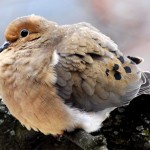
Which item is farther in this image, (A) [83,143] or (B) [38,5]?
(B) [38,5]

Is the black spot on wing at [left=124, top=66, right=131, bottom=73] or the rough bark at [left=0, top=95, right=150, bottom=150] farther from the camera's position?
the black spot on wing at [left=124, top=66, right=131, bottom=73]

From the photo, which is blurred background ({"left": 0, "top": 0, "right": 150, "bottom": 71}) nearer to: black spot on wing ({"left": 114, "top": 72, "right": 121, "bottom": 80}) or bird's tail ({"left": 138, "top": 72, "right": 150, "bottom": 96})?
bird's tail ({"left": 138, "top": 72, "right": 150, "bottom": 96})

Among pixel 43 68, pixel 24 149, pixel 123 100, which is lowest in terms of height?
pixel 24 149

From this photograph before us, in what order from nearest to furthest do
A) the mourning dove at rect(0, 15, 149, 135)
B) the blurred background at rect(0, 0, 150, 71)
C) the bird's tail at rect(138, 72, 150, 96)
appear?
the mourning dove at rect(0, 15, 149, 135) → the bird's tail at rect(138, 72, 150, 96) → the blurred background at rect(0, 0, 150, 71)

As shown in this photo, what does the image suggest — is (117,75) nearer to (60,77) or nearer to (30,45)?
(60,77)

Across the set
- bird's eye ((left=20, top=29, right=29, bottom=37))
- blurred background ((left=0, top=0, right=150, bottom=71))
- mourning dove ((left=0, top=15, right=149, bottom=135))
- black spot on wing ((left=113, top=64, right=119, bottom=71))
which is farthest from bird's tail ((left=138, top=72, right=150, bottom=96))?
bird's eye ((left=20, top=29, right=29, bottom=37))

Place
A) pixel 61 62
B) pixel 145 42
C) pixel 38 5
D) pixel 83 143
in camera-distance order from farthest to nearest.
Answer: pixel 38 5
pixel 145 42
pixel 61 62
pixel 83 143

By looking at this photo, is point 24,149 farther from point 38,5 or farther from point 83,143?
point 38,5

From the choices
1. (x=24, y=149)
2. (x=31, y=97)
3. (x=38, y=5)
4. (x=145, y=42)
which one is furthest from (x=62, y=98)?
(x=38, y=5)
